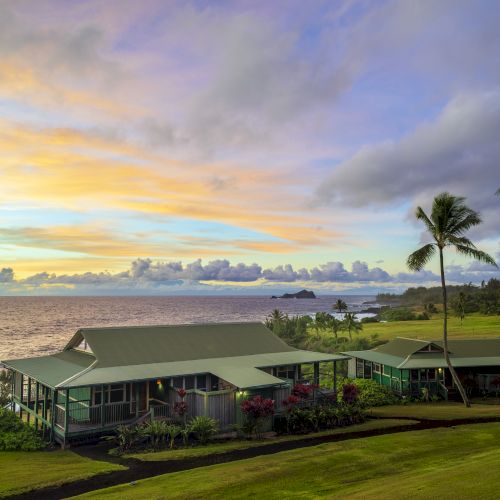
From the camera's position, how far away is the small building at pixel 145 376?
25984mm

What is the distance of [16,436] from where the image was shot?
24781mm

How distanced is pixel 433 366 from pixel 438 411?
A: 24.6 ft

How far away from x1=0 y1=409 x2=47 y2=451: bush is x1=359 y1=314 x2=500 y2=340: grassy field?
70.9 meters

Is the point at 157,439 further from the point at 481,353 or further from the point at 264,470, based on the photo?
the point at 481,353

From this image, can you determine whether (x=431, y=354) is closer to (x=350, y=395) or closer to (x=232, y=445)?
(x=350, y=395)

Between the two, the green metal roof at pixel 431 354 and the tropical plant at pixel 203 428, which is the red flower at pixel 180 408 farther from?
the green metal roof at pixel 431 354

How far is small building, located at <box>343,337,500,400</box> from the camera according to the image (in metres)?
40.6

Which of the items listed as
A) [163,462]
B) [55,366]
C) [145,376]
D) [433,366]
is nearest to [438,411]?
[433,366]

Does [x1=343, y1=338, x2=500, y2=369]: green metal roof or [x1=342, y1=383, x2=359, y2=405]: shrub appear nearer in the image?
[x1=342, y1=383, x2=359, y2=405]: shrub

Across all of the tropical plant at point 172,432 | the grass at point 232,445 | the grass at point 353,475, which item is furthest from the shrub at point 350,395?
the tropical plant at point 172,432

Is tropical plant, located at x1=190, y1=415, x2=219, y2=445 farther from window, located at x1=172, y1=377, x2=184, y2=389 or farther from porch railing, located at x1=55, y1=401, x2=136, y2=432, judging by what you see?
porch railing, located at x1=55, y1=401, x2=136, y2=432

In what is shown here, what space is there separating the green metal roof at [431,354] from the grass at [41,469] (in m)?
27.5

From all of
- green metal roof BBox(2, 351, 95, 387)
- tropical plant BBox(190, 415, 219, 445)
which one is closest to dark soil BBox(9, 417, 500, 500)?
tropical plant BBox(190, 415, 219, 445)

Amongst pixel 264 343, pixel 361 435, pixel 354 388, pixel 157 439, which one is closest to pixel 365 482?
pixel 361 435
